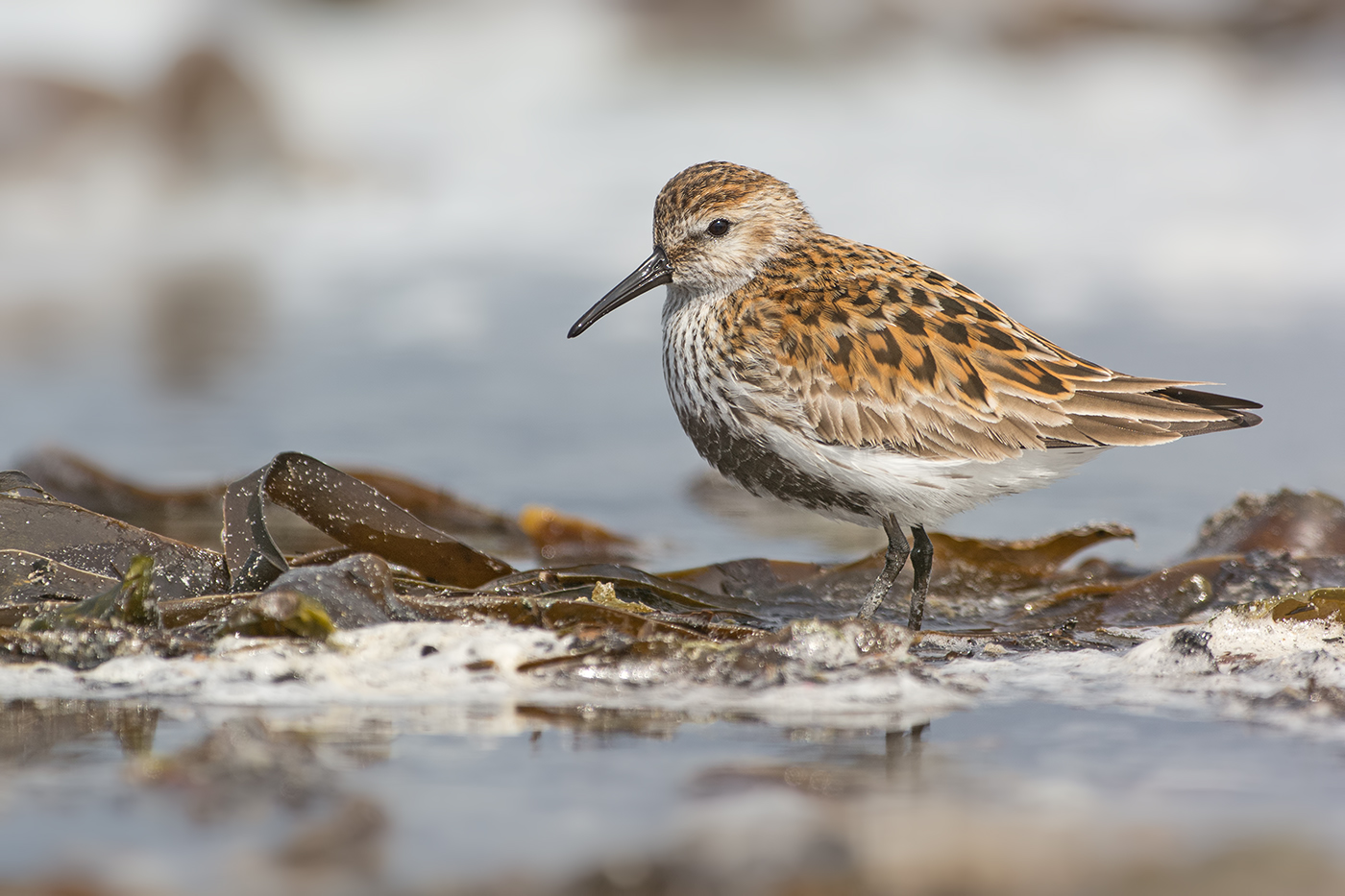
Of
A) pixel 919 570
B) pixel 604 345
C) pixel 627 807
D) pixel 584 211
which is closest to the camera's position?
pixel 627 807

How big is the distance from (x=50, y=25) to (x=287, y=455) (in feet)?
36.6

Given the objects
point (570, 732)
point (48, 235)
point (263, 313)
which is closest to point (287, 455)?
point (570, 732)

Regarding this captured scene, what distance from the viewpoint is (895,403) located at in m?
3.72

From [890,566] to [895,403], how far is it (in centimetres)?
51

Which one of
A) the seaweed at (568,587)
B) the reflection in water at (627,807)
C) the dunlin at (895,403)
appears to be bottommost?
the reflection in water at (627,807)

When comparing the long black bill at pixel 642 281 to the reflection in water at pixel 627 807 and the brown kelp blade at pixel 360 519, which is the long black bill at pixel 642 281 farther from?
the reflection in water at pixel 627 807

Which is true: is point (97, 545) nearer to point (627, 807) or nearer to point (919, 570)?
point (627, 807)

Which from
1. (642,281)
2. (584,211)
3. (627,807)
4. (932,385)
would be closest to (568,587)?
(932,385)

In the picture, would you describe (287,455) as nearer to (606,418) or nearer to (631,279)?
(631,279)

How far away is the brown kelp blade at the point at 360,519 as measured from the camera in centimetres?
347

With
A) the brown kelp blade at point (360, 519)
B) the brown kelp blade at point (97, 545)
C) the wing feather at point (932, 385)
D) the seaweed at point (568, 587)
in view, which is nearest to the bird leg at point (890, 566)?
the seaweed at point (568, 587)

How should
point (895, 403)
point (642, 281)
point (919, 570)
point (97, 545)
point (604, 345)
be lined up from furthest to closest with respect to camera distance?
point (604, 345) < point (642, 281) < point (919, 570) < point (895, 403) < point (97, 545)

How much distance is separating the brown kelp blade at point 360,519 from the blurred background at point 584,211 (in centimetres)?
126

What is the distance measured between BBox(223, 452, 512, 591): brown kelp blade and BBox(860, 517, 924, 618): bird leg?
3.40ft
